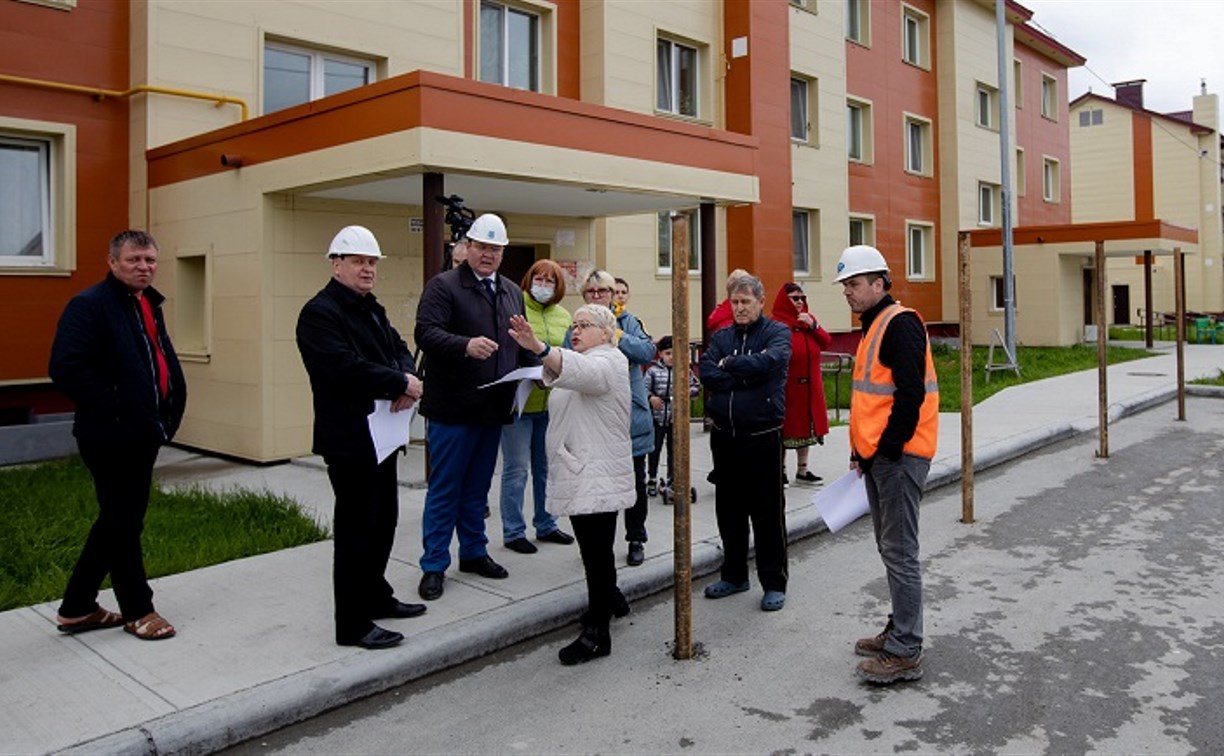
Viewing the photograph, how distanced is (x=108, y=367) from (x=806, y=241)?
1757 centimetres

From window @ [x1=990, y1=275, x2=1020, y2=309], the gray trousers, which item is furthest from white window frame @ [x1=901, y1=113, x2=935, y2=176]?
the gray trousers

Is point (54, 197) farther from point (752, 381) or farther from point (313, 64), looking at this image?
point (752, 381)

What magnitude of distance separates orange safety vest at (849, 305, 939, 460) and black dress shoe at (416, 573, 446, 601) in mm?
2400

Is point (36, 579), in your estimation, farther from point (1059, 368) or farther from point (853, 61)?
point (853, 61)

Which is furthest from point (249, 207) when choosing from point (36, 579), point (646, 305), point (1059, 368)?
point (1059, 368)

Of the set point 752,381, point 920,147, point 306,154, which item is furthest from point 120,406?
point 920,147

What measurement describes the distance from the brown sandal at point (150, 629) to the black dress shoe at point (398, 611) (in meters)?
1.00

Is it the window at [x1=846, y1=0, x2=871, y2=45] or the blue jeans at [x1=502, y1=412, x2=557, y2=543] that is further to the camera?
the window at [x1=846, y1=0, x2=871, y2=45]

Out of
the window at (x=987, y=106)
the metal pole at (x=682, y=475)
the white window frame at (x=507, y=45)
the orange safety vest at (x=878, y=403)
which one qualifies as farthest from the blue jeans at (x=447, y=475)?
the window at (x=987, y=106)

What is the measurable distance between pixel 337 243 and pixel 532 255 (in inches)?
345

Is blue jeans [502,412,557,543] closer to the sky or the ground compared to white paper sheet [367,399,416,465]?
closer to the ground

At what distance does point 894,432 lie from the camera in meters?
4.39

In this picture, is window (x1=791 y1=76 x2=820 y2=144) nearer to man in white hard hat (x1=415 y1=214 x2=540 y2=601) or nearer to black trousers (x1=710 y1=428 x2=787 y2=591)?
black trousers (x1=710 y1=428 x2=787 y2=591)

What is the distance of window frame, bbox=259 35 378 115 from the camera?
11398 millimetres
